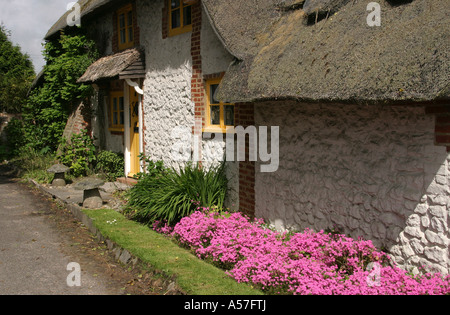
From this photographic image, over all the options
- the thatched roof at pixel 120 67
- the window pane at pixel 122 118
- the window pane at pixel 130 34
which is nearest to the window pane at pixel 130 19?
the window pane at pixel 130 34

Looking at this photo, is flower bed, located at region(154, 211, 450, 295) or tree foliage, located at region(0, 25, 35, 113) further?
tree foliage, located at region(0, 25, 35, 113)

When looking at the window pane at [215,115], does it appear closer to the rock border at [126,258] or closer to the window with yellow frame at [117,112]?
the rock border at [126,258]

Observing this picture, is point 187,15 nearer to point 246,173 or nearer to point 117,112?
point 246,173

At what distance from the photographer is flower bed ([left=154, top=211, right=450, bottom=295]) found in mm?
4395

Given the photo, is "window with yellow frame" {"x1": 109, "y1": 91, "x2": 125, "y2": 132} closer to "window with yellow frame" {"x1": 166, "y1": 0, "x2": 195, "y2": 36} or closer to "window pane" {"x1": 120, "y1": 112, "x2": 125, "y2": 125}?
"window pane" {"x1": 120, "y1": 112, "x2": 125, "y2": 125}

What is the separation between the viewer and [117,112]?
12680mm

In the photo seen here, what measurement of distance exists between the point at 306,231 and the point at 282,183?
963mm

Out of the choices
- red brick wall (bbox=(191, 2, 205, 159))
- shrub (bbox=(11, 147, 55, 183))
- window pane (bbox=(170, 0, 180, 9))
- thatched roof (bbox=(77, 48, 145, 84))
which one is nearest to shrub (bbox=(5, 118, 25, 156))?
shrub (bbox=(11, 147, 55, 183))

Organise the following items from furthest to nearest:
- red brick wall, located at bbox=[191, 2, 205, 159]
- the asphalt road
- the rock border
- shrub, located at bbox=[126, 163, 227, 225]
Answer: red brick wall, located at bbox=[191, 2, 205, 159] → shrub, located at bbox=[126, 163, 227, 225] → the asphalt road → the rock border

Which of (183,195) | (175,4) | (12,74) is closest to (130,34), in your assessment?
(175,4)

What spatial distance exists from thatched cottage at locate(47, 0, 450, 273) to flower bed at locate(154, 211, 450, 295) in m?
0.29

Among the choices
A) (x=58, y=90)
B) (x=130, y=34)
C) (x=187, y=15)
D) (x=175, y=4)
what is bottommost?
(x=58, y=90)

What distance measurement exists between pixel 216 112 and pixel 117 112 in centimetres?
537
